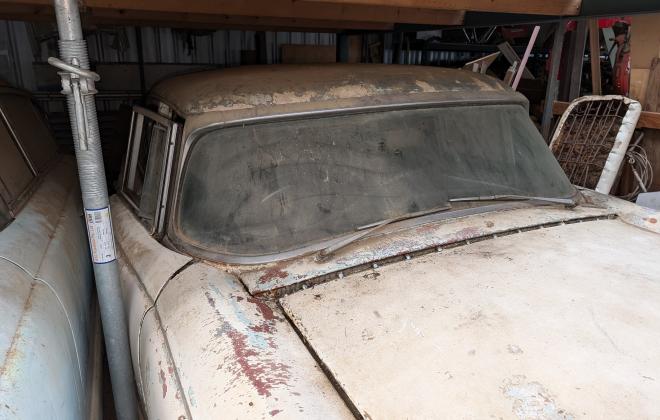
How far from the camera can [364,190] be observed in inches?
83.4

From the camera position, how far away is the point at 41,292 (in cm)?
190

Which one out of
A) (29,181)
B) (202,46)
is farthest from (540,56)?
(29,181)

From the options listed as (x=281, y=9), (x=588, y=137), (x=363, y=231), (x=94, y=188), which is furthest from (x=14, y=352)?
(x=588, y=137)

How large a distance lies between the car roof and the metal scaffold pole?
61 centimetres

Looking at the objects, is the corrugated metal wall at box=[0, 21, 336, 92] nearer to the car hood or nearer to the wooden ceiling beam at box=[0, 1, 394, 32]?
the wooden ceiling beam at box=[0, 1, 394, 32]

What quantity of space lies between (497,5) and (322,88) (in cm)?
141

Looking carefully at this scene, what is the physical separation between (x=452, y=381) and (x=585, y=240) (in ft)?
3.79

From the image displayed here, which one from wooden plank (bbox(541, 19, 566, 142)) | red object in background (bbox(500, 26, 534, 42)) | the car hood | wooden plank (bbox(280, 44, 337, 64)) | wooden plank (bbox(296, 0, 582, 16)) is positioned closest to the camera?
the car hood

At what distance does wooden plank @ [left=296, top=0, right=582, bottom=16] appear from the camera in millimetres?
2539

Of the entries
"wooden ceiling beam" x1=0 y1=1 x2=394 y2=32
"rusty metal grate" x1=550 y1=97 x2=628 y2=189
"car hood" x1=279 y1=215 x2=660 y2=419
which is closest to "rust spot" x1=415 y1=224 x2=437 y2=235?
"car hood" x1=279 y1=215 x2=660 y2=419

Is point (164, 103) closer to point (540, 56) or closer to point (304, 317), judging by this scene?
point (304, 317)

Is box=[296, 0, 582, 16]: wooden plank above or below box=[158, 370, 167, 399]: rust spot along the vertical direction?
above

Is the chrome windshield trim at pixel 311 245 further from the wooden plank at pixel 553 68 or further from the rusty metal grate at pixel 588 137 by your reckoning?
the rusty metal grate at pixel 588 137

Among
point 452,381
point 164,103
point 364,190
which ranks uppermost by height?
point 164,103
